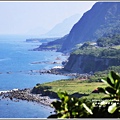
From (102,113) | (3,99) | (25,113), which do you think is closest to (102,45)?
(3,99)

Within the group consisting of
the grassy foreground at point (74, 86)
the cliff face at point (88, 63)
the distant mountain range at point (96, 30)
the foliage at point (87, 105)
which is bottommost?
the grassy foreground at point (74, 86)

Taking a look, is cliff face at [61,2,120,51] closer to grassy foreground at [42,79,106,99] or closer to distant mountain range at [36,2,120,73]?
distant mountain range at [36,2,120,73]

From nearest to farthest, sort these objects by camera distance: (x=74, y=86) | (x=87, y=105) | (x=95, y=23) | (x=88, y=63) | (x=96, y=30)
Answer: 1. (x=87, y=105)
2. (x=74, y=86)
3. (x=88, y=63)
4. (x=96, y=30)
5. (x=95, y=23)

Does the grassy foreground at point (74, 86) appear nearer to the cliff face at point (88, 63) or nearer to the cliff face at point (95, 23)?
the cliff face at point (88, 63)

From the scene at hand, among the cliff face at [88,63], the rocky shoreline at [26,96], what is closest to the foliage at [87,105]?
the rocky shoreline at [26,96]

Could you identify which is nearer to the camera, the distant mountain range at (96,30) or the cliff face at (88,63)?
the cliff face at (88,63)

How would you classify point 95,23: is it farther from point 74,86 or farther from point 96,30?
point 74,86

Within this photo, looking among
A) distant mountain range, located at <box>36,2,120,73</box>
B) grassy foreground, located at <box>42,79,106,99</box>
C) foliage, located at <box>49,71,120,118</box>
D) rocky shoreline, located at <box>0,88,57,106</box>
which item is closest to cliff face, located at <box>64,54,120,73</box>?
distant mountain range, located at <box>36,2,120,73</box>

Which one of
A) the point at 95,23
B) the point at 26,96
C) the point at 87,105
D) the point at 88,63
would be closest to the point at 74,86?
the point at 26,96
